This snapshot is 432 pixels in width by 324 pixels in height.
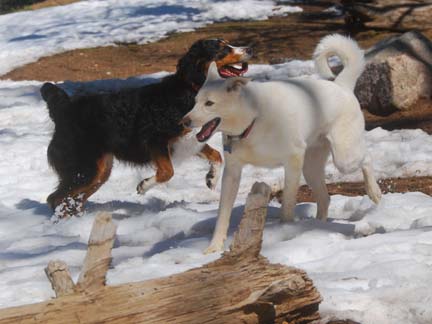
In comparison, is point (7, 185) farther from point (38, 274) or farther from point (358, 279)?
point (358, 279)

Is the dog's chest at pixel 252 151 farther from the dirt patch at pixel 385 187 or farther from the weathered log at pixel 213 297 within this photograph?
the dirt patch at pixel 385 187

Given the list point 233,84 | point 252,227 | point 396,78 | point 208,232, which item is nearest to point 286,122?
point 233,84

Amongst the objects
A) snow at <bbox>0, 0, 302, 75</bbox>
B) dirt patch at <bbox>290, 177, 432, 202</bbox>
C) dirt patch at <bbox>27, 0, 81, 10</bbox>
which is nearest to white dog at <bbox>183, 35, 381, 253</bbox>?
dirt patch at <bbox>290, 177, 432, 202</bbox>

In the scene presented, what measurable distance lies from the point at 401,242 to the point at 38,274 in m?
2.24

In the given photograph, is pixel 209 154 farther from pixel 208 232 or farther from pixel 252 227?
pixel 252 227

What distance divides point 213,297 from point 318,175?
9.31 ft

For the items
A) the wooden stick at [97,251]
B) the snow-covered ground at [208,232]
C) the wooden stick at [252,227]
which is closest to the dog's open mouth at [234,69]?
the snow-covered ground at [208,232]

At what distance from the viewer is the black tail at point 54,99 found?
294 inches

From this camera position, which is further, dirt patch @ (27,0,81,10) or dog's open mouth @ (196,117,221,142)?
dirt patch @ (27,0,81,10)

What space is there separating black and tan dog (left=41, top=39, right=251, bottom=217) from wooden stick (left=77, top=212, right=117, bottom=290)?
4171 millimetres

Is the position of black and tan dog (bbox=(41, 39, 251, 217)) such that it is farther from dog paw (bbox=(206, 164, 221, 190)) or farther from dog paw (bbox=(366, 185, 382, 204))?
dog paw (bbox=(366, 185, 382, 204))

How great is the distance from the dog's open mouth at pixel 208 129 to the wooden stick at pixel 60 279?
188 centimetres

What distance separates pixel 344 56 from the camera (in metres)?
6.12

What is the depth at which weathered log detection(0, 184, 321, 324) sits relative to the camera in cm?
332
